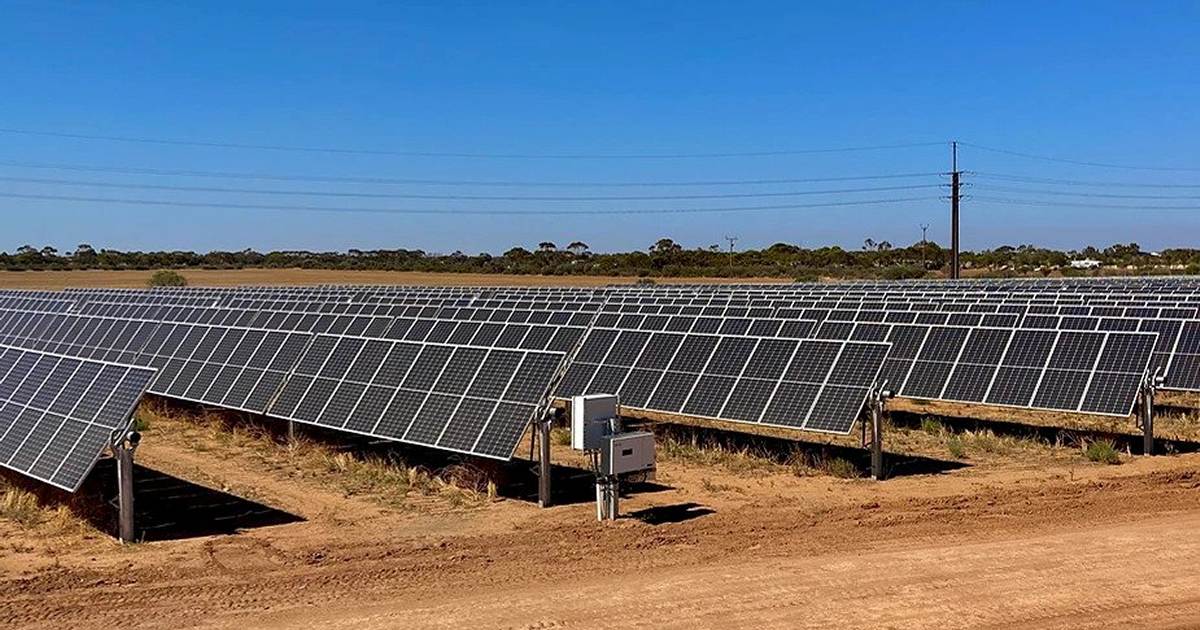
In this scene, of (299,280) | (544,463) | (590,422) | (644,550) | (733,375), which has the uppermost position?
(299,280)

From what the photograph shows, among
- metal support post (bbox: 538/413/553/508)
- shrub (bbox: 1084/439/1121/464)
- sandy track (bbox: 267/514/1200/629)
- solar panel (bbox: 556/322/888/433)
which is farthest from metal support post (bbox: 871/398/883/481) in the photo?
metal support post (bbox: 538/413/553/508)

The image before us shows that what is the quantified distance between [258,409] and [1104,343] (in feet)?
44.8

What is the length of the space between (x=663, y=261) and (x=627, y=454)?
12753 cm

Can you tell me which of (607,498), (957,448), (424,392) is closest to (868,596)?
(607,498)

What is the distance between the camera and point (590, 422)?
1224 cm

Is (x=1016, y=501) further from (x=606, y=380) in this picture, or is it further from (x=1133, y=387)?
(x=606, y=380)

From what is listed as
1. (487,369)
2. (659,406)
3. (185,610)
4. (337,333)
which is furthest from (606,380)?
(185,610)

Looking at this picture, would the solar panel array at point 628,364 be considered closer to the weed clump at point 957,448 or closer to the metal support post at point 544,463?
the metal support post at point 544,463

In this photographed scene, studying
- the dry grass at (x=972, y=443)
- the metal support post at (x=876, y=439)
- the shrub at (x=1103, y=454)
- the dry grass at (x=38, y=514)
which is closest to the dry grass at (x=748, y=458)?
the metal support post at (x=876, y=439)

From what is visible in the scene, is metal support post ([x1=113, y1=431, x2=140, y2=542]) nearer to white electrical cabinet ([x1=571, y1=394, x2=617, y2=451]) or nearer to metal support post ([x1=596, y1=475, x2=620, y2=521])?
white electrical cabinet ([x1=571, y1=394, x2=617, y2=451])

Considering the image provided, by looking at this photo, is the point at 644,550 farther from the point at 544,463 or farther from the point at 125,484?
the point at 125,484

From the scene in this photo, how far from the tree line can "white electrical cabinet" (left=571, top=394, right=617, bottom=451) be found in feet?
303

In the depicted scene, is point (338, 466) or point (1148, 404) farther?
point (1148, 404)

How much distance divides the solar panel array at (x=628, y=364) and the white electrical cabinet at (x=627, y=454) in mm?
1588
